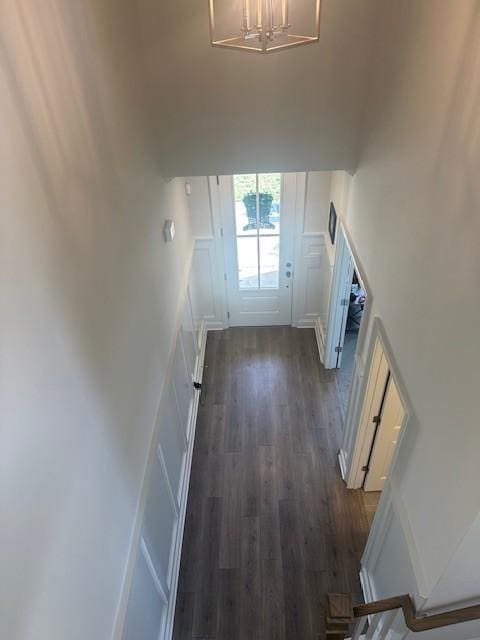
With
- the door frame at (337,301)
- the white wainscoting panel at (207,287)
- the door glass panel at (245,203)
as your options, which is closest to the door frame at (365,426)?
the door frame at (337,301)

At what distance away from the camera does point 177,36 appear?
8.43 feet

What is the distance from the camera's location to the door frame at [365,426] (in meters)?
2.31

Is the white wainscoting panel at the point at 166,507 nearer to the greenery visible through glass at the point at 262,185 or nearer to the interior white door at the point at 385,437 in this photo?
the greenery visible through glass at the point at 262,185

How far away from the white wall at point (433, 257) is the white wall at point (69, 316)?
1.45 meters

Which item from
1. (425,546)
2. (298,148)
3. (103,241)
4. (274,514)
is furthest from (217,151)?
(274,514)

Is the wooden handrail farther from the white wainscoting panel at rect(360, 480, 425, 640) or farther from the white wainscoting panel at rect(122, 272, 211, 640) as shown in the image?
the white wainscoting panel at rect(122, 272, 211, 640)

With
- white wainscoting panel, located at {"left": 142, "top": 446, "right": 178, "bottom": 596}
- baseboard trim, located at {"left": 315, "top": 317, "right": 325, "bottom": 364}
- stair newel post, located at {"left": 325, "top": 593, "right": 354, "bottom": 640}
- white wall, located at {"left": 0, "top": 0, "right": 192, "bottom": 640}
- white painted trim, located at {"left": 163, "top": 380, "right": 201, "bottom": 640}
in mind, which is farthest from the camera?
baseboard trim, located at {"left": 315, "top": 317, "right": 325, "bottom": 364}

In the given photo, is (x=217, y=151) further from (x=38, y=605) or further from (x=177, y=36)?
(x=38, y=605)

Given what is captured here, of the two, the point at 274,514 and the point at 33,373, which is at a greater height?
the point at 33,373

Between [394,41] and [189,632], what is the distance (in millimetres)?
4036

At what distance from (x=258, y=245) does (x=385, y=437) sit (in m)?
2.66

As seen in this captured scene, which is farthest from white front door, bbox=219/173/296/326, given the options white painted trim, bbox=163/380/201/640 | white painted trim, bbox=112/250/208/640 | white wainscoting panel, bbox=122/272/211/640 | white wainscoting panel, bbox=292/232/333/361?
white painted trim, bbox=163/380/201/640

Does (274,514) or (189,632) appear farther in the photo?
(274,514)

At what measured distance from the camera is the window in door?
15.1 ft
